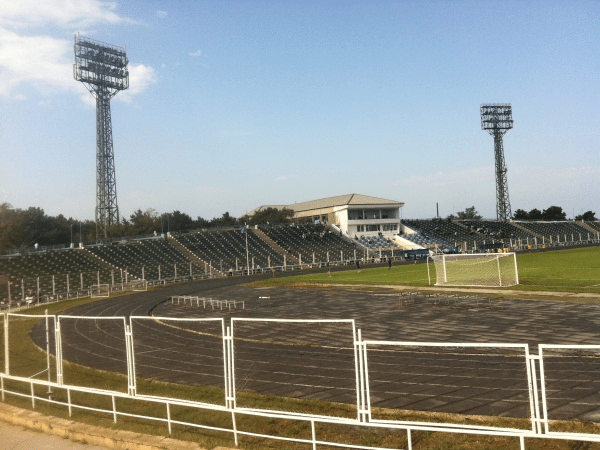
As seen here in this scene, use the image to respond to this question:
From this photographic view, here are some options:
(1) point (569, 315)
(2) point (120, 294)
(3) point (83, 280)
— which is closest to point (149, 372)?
(1) point (569, 315)

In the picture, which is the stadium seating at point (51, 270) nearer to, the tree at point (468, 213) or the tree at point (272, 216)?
the tree at point (272, 216)

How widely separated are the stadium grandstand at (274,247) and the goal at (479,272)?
2707 centimetres

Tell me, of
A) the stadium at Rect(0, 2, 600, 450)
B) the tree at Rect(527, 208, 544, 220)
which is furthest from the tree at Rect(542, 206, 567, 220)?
the stadium at Rect(0, 2, 600, 450)

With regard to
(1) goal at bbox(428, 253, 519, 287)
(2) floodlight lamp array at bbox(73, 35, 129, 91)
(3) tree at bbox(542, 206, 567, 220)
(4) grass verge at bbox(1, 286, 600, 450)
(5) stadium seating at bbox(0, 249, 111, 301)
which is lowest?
(4) grass verge at bbox(1, 286, 600, 450)

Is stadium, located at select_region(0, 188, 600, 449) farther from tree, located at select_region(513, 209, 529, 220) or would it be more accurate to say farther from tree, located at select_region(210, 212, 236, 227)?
tree, located at select_region(513, 209, 529, 220)

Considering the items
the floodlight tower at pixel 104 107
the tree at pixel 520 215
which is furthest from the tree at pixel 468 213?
the floodlight tower at pixel 104 107

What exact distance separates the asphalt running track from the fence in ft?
0.18

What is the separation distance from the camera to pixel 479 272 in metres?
37.8

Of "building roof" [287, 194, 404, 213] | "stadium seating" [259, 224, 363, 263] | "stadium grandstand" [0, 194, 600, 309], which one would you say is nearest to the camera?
"stadium grandstand" [0, 194, 600, 309]

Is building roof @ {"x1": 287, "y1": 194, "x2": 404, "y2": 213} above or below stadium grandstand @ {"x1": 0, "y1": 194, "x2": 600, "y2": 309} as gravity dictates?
above

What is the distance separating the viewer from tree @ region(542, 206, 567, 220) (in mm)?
129875

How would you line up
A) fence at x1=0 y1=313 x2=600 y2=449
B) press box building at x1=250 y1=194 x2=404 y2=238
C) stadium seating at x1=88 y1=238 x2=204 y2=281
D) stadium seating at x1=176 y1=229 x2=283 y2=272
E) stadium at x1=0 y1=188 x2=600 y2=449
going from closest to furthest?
fence at x1=0 y1=313 x2=600 y2=449
stadium at x1=0 y1=188 x2=600 y2=449
stadium seating at x1=88 y1=238 x2=204 y2=281
stadium seating at x1=176 y1=229 x2=283 y2=272
press box building at x1=250 y1=194 x2=404 y2=238

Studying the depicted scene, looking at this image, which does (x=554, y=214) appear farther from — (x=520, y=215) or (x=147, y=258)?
(x=147, y=258)

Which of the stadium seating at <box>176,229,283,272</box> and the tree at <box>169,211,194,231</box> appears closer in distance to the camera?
the stadium seating at <box>176,229,283,272</box>
